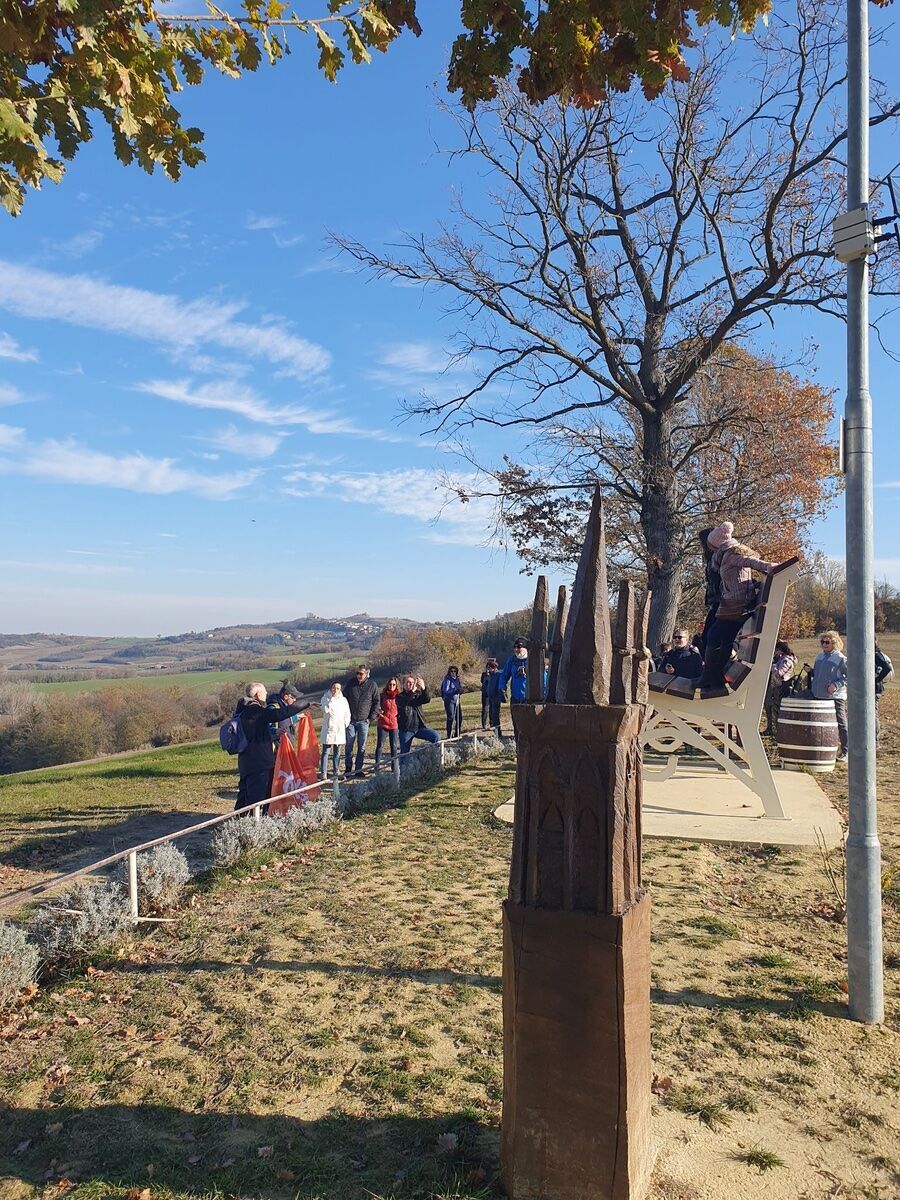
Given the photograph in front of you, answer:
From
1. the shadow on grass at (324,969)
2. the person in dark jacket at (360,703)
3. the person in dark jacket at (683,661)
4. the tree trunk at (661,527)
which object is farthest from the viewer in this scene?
the tree trunk at (661,527)

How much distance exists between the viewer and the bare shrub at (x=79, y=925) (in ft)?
19.5

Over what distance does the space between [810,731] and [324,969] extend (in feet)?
24.2

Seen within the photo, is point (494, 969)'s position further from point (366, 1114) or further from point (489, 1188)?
point (489, 1188)

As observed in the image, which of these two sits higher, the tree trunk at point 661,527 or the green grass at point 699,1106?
the tree trunk at point 661,527

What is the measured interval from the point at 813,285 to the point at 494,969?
12.3 m

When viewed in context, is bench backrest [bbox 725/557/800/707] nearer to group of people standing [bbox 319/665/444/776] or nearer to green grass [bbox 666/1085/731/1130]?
green grass [bbox 666/1085/731/1130]

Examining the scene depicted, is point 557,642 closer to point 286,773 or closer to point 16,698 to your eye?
point 286,773

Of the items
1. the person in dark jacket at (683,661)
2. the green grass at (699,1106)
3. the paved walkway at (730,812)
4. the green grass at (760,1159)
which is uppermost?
the person in dark jacket at (683,661)

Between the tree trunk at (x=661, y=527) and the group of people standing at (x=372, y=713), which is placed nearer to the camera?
the group of people standing at (x=372, y=713)

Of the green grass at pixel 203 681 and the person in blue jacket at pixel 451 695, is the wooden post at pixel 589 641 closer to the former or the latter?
the person in blue jacket at pixel 451 695

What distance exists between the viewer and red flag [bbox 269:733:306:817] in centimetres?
1023

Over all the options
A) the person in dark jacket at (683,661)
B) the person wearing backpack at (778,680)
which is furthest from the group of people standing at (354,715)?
the person wearing backpack at (778,680)

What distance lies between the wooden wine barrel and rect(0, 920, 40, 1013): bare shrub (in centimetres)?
875

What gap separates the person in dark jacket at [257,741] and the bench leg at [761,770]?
5.09 m
